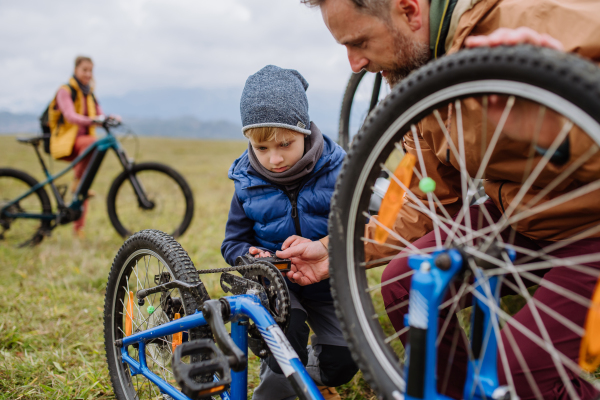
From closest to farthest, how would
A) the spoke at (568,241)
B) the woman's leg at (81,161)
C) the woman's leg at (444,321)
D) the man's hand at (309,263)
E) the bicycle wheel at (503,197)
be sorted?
the bicycle wheel at (503,197)
the spoke at (568,241)
the woman's leg at (444,321)
the man's hand at (309,263)
the woman's leg at (81,161)

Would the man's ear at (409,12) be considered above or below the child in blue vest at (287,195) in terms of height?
above

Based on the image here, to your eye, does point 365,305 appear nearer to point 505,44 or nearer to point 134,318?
point 505,44

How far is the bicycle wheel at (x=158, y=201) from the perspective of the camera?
5.24 metres

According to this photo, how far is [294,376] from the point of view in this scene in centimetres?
140

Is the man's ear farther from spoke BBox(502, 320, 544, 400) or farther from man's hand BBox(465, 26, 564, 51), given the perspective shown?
spoke BBox(502, 320, 544, 400)

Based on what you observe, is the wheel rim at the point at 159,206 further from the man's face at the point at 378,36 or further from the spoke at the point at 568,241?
the spoke at the point at 568,241

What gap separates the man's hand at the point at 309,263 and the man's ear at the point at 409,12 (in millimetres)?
921

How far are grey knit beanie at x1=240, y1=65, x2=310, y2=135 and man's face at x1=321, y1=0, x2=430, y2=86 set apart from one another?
378mm

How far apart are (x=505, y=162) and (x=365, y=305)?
0.70m

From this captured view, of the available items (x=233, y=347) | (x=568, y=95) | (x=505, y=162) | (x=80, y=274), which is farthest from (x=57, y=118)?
(x=568, y=95)

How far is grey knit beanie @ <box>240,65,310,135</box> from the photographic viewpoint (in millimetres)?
1928

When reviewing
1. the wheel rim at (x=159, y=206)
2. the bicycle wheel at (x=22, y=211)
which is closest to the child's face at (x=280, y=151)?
the wheel rim at (x=159, y=206)

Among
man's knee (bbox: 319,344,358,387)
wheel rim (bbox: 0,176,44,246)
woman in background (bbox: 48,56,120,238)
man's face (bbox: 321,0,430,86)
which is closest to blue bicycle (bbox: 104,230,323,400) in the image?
man's knee (bbox: 319,344,358,387)

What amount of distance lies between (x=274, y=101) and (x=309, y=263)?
714mm
